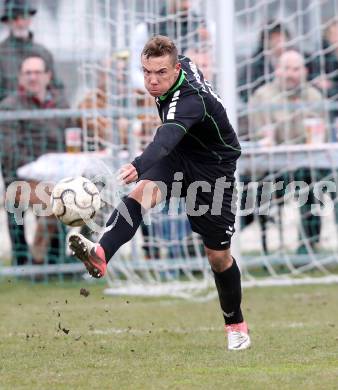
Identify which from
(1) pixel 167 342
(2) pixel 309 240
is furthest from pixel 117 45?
(1) pixel 167 342

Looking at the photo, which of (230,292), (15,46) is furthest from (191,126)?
(15,46)

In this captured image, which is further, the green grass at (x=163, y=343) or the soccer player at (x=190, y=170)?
the soccer player at (x=190, y=170)

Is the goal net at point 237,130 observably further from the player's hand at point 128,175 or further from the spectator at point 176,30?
the player's hand at point 128,175

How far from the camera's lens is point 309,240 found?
38.2ft

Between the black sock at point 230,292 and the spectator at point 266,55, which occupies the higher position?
the spectator at point 266,55

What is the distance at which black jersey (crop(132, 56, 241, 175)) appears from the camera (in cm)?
586

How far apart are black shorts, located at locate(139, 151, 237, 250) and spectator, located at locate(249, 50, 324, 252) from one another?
4.49 metres

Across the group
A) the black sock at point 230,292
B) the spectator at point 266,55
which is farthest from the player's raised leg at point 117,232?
the spectator at point 266,55

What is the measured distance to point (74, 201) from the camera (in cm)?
591

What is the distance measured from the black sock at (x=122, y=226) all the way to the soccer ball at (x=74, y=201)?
0.55 feet

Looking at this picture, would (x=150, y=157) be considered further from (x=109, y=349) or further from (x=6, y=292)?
(x=6, y=292)

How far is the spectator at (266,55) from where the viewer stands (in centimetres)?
1097

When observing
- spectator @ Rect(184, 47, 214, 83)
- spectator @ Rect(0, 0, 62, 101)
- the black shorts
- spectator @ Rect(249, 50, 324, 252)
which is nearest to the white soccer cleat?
the black shorts

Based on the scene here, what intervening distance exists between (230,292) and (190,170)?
0.79 m
